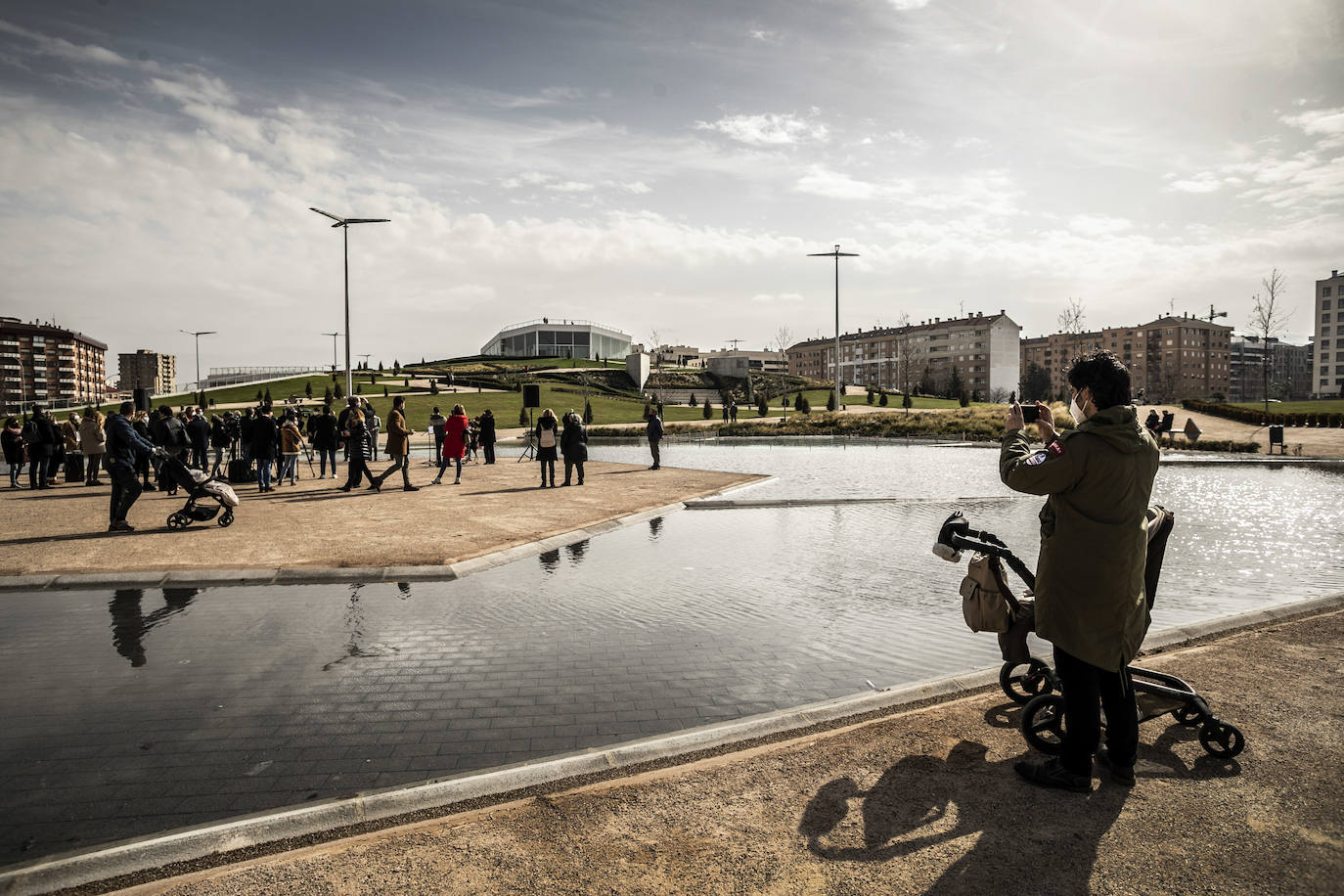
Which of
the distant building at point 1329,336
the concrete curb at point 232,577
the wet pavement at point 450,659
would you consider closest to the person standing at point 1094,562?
the wet pavement at point 450,659

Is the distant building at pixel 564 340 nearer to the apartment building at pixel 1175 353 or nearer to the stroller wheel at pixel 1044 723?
the apartment building at pixel 1175 353

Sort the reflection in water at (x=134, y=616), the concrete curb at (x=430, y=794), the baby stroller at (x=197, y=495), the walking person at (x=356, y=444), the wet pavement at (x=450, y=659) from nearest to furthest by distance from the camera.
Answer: the concrete curb at (x=430, y=794), the wet pavement at (x=450, y=659), the reflection in water at (x=134, y=616), the baby stroller at (x=197, y=495), the walking person at (x=356, y=444)

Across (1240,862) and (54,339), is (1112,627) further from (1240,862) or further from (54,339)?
(54,339)

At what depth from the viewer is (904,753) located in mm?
3818

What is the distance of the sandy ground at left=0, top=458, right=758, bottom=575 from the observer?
9.38m

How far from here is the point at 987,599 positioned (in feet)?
13.8

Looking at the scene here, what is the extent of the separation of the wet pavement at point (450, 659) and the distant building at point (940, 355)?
9710cm

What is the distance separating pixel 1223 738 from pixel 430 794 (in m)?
3.73

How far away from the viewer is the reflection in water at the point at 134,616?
612 centimetres

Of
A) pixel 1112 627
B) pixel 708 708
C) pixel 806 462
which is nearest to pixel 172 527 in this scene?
pixel 708 708

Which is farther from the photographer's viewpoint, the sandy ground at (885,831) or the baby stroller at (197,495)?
the baby stroller at (197,495)

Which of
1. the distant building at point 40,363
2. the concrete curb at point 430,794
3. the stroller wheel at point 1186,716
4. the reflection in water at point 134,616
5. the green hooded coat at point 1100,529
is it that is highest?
the distant building at point 40,363

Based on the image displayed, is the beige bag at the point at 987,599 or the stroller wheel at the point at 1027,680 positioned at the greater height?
the beige bag at the point at 987,599

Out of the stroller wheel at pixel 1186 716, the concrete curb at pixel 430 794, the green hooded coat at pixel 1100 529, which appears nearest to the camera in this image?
the concrete curb at pixel 430 794
